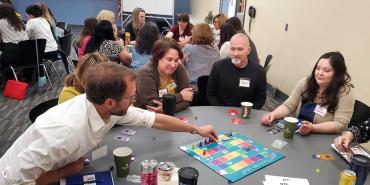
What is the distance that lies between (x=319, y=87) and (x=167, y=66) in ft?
3.89

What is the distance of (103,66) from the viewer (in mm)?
1438

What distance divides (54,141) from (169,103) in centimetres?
93

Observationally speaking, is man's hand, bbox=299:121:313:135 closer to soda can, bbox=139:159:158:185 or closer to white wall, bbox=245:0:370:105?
soda can, bbox=139:159:158:185

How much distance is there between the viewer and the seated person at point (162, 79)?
2416 mm

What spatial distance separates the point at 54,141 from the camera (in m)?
1.28

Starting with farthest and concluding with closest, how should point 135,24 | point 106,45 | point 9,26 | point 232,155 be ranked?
1. point 135,24
2. point 9,26
3. point 106,45
4. point 232,155

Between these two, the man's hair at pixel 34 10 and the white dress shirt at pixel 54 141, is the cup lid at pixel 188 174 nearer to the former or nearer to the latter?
the white dress shirt at pixel 54 141

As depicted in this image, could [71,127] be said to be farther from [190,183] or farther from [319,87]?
[319,87]

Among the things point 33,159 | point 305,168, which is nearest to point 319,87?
point 305,168

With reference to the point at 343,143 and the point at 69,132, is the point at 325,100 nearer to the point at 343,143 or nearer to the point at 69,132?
the point at 343,143

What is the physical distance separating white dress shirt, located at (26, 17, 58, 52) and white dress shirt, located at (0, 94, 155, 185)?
4.16m

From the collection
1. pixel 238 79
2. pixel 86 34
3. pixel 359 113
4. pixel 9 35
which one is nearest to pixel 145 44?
pixel 86 34

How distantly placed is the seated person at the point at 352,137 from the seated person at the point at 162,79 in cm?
111

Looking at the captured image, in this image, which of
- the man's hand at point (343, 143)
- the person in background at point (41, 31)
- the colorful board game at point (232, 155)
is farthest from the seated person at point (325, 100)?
the person in background at point (41, 31)
